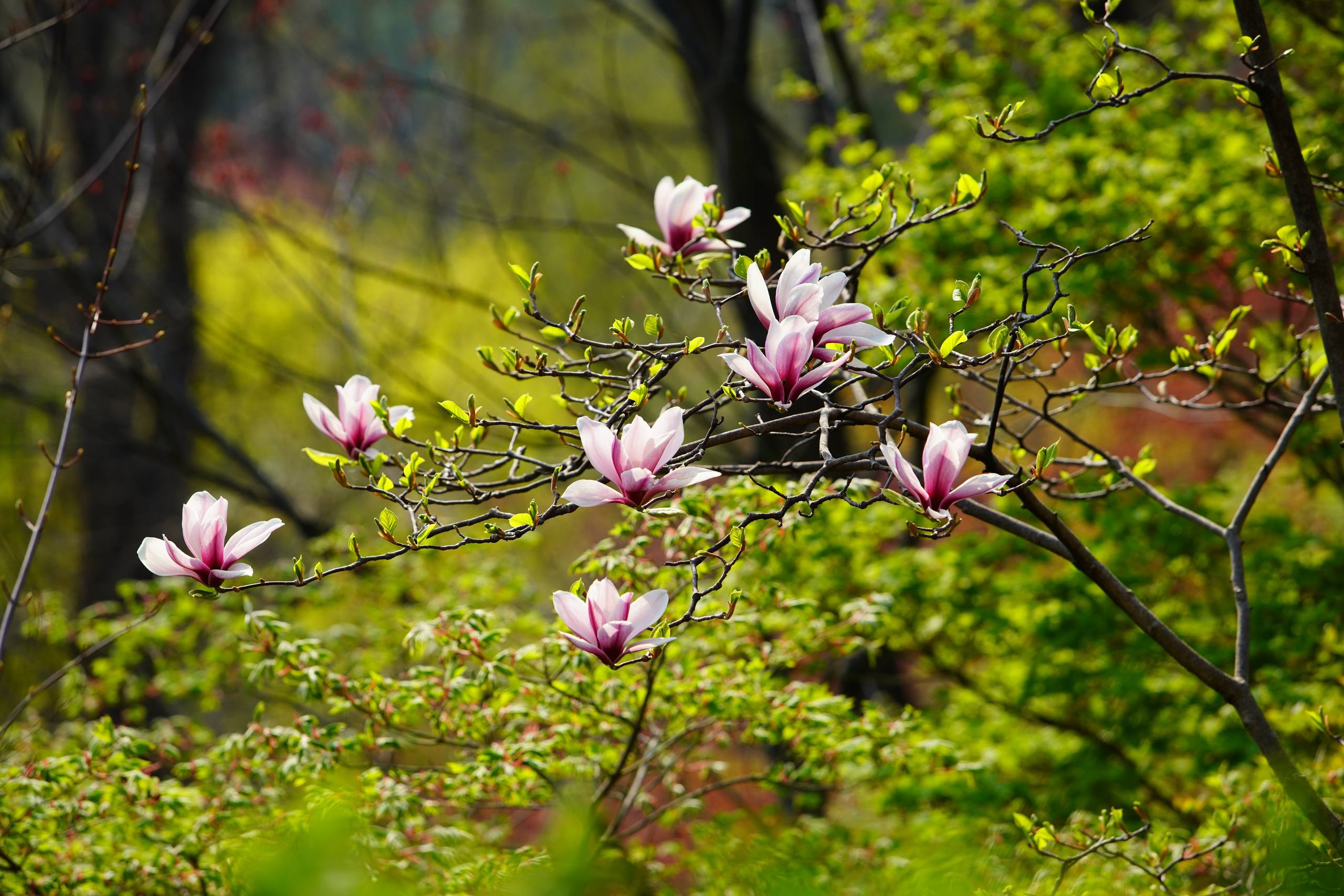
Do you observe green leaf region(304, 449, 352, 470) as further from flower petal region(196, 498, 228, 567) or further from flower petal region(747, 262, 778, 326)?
flower petal region(747, 262, 778, 326)

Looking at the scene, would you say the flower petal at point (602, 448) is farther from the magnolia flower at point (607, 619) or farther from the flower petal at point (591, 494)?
the magnolia flower at point (607, 619)

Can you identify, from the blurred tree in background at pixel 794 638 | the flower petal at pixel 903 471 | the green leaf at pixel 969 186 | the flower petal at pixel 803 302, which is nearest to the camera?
the flower petal at pixel 903 471

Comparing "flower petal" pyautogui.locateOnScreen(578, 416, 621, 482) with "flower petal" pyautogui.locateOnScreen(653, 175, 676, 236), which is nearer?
"flower petal" pyautogui.locateOnScreen(578, 416, 621, 482)

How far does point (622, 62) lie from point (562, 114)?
4.05 m

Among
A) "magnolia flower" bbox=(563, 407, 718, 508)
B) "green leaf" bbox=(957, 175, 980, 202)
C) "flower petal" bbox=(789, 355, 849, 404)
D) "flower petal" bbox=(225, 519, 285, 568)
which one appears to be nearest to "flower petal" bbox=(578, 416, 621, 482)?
"magnolia flower" bbox=(563, 407, 718, 508)

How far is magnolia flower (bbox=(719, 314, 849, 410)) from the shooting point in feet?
4.58

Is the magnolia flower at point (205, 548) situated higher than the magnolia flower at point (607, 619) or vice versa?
the magnolia flower at point (205, 548)

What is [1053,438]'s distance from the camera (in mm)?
6898

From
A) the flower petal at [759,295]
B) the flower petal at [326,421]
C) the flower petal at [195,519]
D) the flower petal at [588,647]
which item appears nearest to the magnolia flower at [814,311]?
the flower petal at [759,295]

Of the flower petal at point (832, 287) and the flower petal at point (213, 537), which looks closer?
the flower petal at point (213, 537)

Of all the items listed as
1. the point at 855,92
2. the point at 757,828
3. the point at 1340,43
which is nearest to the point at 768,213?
the point at 855,92

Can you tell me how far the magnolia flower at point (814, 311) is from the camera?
148cm

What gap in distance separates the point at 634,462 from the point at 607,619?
0.72 ft

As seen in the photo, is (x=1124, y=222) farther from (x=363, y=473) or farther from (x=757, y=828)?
(x=363, y=473)
